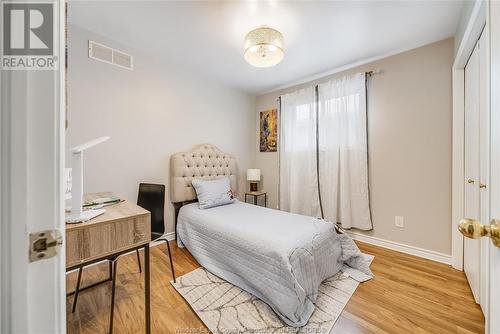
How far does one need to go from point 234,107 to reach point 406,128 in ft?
8.43

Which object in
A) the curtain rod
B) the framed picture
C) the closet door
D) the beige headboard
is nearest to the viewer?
the closet door

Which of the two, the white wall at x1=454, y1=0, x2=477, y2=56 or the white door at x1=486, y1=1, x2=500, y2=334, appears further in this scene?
the white wall at x1=454, y1=0, x2=477, y2=56

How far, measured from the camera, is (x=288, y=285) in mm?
1430

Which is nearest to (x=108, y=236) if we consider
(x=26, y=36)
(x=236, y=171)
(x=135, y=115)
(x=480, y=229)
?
(x=26, y=36)

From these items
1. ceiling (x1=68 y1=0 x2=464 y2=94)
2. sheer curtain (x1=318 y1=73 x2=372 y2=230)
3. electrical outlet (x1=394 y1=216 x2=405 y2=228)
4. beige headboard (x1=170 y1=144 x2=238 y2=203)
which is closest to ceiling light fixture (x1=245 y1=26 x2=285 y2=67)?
ceiling (x1=68 y1=0 x2=464 y2=94)

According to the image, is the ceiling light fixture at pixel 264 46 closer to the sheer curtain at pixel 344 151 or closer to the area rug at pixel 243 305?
the sheer curtain at pixel 344 151

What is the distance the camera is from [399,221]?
8.18ft

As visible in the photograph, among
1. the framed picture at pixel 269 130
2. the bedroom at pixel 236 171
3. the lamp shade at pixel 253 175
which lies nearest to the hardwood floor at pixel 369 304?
the bedroom at pixel 236 171

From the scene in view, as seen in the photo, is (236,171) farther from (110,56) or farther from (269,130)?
(110,56)

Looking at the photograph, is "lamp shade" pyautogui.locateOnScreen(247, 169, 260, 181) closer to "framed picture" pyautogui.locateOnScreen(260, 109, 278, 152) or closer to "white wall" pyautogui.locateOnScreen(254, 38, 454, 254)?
"framed picture" pyautogui.locateOnScreen(260, 109, 278, 152)

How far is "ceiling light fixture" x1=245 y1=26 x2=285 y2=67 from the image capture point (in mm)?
1806

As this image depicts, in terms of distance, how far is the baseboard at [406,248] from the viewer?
2231mm

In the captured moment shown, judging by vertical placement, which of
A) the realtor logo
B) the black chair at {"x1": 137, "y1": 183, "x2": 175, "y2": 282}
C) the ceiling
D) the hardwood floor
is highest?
the ceiling

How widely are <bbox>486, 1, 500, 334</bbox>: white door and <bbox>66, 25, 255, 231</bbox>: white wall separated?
2.81m
